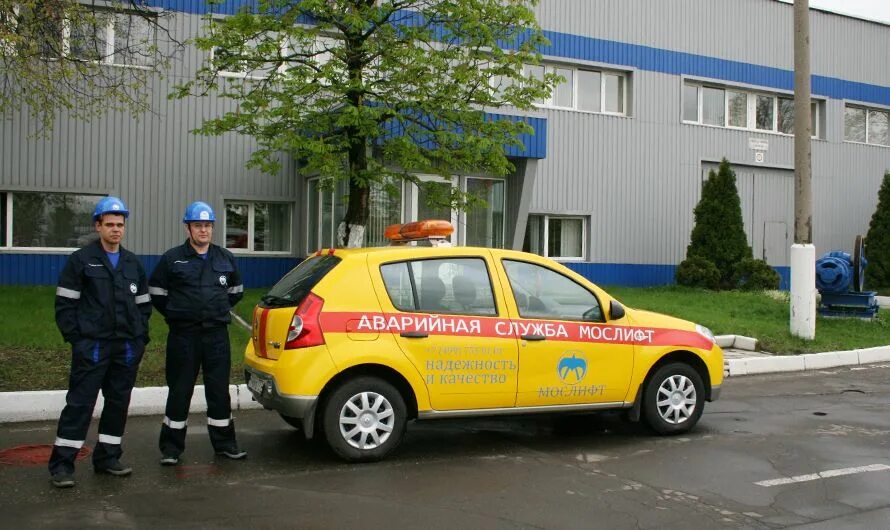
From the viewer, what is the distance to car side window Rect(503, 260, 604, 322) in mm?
6676

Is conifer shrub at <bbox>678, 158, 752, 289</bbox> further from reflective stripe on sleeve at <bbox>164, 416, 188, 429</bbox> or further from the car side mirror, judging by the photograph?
reflective stripe on sleeve at <bbox>164, 416, 188, 429</bbox>

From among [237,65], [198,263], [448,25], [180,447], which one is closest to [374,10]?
[448,25]

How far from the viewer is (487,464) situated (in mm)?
6246

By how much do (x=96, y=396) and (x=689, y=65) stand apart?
64.1 feet

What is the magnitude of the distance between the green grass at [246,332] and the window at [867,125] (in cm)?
964

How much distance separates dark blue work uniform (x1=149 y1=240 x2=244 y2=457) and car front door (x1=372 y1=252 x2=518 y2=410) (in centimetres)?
119

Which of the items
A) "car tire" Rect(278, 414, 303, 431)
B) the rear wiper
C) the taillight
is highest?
the rear wiper

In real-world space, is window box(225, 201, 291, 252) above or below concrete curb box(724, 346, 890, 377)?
above

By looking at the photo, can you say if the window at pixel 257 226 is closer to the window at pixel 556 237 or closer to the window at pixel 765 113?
the window at pixel 556 237

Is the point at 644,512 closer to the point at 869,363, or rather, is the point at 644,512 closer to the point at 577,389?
the point at 577,389

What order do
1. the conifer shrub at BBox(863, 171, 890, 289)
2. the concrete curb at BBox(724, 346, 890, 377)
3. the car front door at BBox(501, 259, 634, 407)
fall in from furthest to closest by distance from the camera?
the conifer shrub at BBox(863, 171, 890, 289), the concrete curb at BBox(724, 346, 890, 377), the car front door at BBox(501, 259, 634, 407)

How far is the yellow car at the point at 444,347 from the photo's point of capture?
602 centimetres

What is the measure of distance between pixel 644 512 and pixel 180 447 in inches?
131

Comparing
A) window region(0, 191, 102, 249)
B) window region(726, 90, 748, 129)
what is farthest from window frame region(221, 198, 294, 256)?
window region(726, 90, 748, 129)
